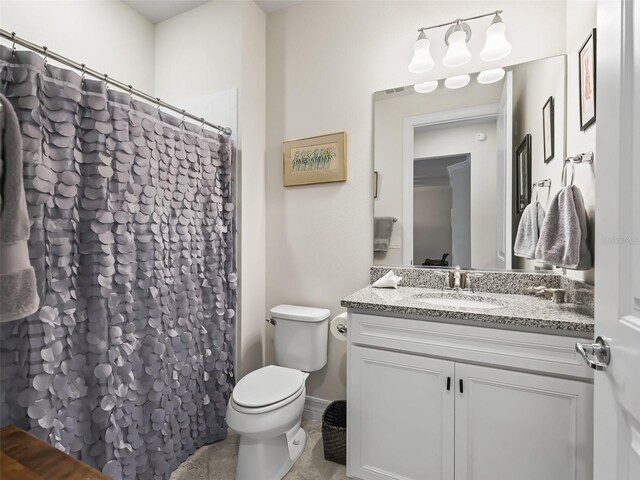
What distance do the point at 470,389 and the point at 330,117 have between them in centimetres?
166

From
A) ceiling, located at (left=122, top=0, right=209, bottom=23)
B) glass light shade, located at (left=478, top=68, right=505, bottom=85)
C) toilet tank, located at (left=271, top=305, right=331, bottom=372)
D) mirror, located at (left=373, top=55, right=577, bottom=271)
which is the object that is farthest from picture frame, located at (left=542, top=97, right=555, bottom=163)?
ceiling, located at (left=122, top=0, right=209, bottom=23)

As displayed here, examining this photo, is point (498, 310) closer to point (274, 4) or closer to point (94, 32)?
point (274, 4)

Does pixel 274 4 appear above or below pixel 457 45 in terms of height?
above

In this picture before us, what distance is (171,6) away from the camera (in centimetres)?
219

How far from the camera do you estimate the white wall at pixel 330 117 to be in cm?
189

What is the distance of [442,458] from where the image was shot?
1320 millimetres

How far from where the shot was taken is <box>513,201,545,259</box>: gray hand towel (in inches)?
59.8

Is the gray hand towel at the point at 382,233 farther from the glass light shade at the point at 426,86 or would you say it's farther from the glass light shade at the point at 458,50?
the glass light shade at the point at 458,50

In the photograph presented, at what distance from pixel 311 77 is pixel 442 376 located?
1882 millimetres

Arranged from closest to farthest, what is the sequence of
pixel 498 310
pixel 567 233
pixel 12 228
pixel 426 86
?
pixel 12 228 → pixel 567 233 → pixel 498 310 → pixel 426 86

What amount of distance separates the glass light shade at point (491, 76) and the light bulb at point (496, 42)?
67 mm

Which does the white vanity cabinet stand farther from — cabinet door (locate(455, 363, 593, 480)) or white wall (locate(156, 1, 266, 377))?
white wall (locate(156, 1, 266, 377))

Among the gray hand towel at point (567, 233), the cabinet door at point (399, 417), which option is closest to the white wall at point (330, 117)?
the cabinet door at point (399, 417)

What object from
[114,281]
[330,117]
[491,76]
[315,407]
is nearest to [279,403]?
[315,407]
